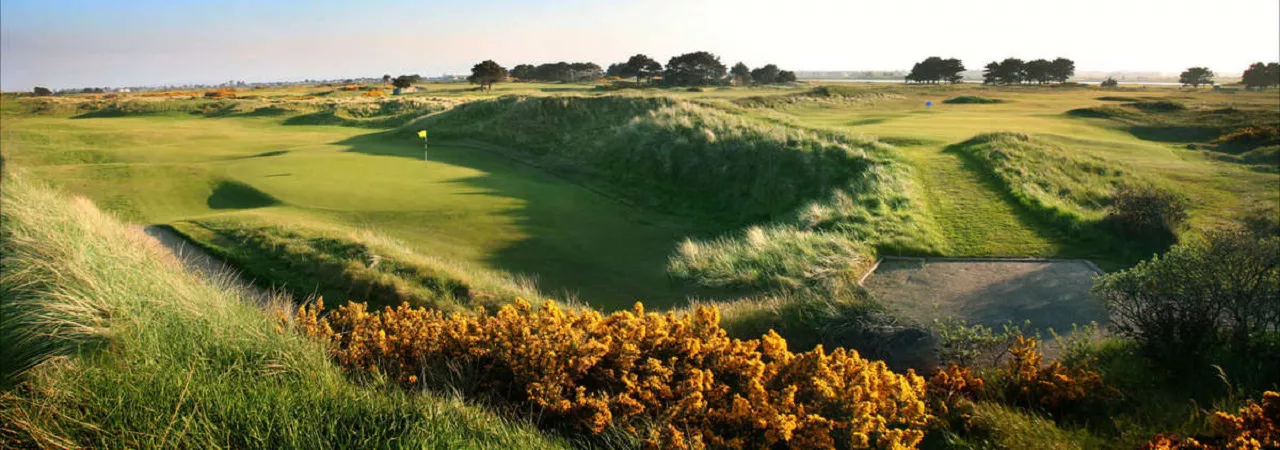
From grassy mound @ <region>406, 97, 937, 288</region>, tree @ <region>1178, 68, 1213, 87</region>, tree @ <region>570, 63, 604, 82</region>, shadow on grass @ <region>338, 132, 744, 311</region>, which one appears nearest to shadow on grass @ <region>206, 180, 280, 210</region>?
shadow on grass @ <region>338, 132, 744, 311</region>

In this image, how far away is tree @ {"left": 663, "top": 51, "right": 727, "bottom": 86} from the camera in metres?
64.4

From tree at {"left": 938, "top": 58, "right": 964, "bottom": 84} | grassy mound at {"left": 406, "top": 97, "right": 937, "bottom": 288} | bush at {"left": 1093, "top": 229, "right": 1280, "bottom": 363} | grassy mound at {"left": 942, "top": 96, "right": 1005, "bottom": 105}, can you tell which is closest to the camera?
bush at {"left": 1093, "top": 229, "right": 1280, "bottom": 363}

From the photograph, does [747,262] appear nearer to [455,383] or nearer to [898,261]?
[898,261]

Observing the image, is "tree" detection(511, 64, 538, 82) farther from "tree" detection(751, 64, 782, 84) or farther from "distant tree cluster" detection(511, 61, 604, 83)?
"tree" detection(751, 64, 782, 84)

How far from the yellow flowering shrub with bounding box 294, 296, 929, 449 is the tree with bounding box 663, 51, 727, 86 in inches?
2376

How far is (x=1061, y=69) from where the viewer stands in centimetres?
6725

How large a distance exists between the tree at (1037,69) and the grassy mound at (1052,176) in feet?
200

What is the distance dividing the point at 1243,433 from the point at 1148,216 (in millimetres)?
7612

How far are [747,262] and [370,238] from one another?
19.2ft

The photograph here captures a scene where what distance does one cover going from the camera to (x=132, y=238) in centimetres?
926

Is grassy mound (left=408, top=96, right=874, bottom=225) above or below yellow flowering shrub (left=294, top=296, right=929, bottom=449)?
above

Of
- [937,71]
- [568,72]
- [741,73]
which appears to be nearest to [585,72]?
[568,72]

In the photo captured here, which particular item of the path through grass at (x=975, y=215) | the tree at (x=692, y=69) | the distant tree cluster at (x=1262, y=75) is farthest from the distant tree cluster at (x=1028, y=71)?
the path through grass at (x=975, y=215)

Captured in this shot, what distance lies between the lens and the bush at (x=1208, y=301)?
508cm
